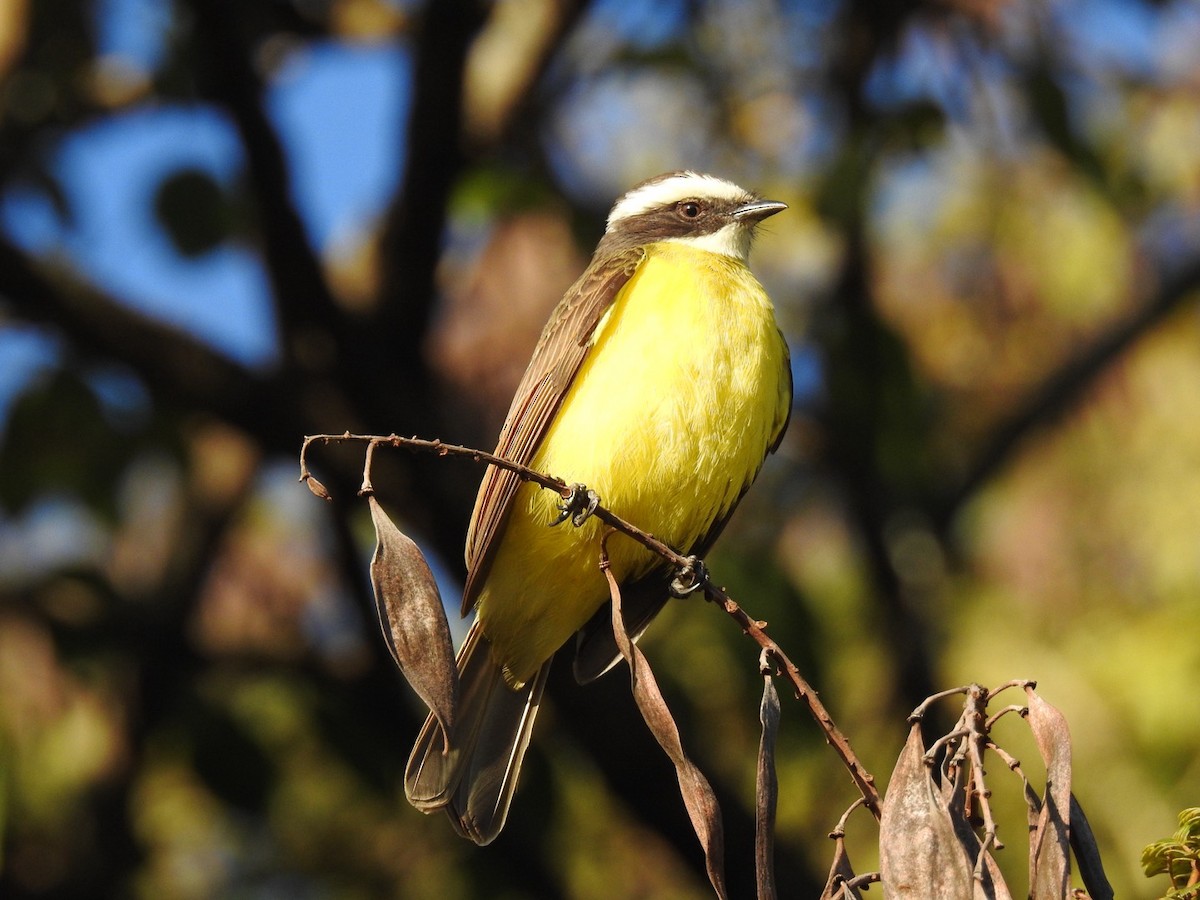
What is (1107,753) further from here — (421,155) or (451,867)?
(421,155)

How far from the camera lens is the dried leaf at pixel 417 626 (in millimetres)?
1896

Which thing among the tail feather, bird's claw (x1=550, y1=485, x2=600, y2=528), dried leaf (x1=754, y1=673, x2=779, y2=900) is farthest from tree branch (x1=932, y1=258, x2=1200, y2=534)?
dried leaf (x1=754, y1=673, x2=779, y2=900)

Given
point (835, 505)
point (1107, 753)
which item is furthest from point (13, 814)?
point (1107, 753)

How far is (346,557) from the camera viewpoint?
5652 mm

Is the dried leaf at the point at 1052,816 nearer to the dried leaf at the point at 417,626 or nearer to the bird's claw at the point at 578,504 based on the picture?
the dried leaf at the point at 417,626

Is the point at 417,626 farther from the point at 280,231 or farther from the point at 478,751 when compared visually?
the point at 280,231

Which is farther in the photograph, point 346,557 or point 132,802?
point 132,802

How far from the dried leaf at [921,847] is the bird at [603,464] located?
149cm

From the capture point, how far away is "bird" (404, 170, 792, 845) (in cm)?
335

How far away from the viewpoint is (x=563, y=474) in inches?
134

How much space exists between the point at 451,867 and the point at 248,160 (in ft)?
9.07

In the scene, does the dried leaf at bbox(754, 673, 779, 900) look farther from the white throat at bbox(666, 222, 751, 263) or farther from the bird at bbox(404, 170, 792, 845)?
the white throat at bbox(666, 222, 751, 263)

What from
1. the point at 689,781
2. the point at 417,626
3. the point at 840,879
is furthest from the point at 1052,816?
the point at 417,626

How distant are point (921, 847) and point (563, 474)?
1780 mm
